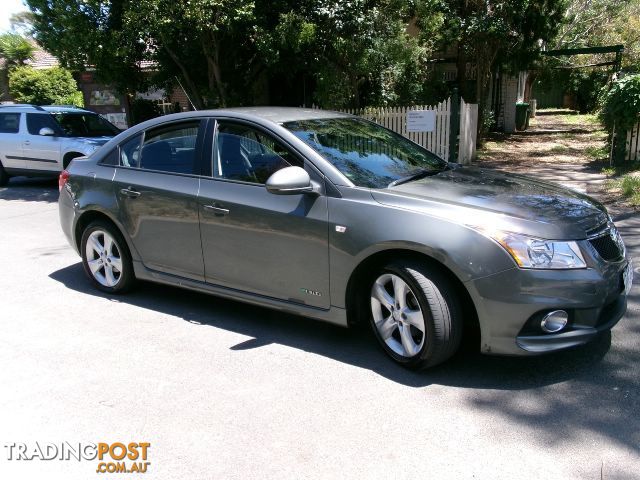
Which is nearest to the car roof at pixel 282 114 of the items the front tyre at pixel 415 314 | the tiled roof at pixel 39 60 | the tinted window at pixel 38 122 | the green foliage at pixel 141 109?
the front tyre at pixel 415 314

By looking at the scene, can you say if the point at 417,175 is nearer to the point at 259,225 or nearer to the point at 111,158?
the point at 259,225

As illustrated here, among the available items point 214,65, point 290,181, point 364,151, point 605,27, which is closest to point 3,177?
point 214,65

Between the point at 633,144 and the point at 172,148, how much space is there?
9.33m

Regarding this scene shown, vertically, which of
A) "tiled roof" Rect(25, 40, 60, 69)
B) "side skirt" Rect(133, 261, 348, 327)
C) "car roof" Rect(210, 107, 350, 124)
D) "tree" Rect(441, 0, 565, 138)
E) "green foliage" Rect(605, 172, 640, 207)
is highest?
"tiled roof" Rect(25, 40, 60, 69)

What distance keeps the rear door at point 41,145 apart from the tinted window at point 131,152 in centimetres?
717

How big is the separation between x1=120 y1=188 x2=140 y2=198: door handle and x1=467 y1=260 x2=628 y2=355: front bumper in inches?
118

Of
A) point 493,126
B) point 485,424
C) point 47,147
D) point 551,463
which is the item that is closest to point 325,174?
point 485,424

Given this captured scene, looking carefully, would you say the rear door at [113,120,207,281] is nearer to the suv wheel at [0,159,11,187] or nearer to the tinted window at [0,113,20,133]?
the tinted window at [0,113,20,133]

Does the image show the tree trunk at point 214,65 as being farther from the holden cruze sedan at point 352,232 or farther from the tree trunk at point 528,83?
the tree trunk at point 528,83

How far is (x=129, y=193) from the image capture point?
5.03 m

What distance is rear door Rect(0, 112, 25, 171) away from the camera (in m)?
12.3

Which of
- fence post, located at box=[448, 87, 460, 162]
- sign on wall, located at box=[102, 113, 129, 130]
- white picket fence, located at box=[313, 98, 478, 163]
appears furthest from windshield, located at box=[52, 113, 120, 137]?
fence post, located at box=[448, 87, 460, 162]

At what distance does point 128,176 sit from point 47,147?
7770 millimetres

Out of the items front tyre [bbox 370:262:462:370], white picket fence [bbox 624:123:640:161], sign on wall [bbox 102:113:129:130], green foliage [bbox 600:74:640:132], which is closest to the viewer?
front tyre [bbox 370:262:462:370]
